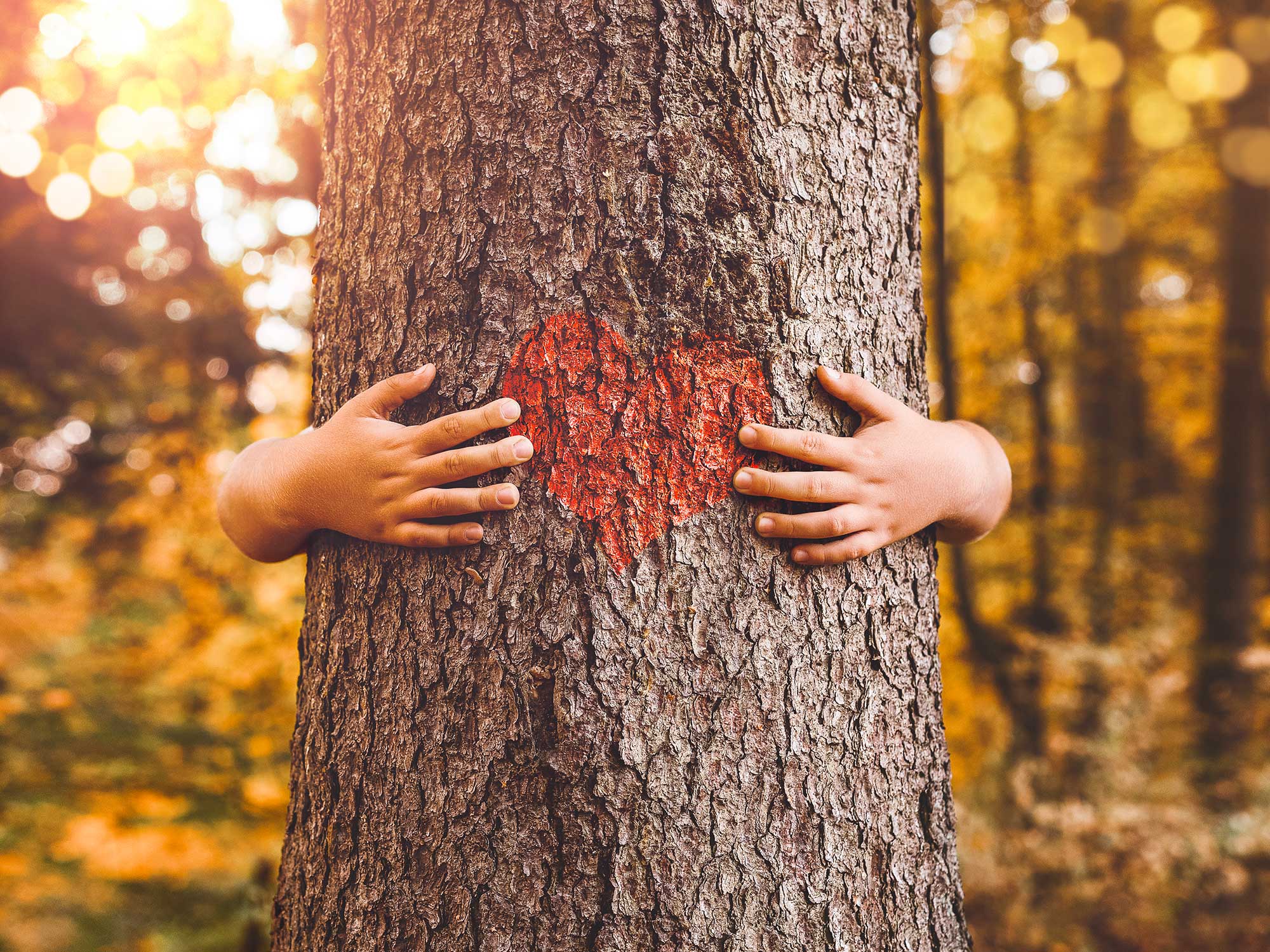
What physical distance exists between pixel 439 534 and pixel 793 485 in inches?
21.7

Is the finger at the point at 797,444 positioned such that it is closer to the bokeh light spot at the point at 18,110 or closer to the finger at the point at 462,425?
the finger at the point at 462,425

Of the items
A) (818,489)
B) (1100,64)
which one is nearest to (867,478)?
(818,489)

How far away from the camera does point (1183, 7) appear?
784 centimetres

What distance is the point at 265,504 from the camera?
4.45 feet

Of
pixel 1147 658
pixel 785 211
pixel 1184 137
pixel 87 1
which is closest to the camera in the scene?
pixel 785 211

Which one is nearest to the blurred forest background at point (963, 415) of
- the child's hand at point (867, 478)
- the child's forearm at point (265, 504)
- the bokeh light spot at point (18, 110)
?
the bokeh light spot at point (18, 110)

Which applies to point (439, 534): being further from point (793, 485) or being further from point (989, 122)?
point (989, 122)

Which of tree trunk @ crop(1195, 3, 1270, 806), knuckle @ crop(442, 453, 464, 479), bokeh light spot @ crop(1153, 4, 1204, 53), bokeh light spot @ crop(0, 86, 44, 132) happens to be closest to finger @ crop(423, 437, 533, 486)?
knuckle @ crop(442, 453, 464, 479)

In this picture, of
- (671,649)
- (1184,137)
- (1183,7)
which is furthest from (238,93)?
(1184,137)

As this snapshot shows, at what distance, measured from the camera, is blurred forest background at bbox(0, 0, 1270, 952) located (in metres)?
4.12

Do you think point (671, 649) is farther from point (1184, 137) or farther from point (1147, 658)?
Result: point (1184, 137)

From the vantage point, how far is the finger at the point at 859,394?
1.23 meters

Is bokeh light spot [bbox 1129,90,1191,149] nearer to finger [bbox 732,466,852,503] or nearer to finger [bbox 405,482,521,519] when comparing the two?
finger [bbox 732,466,852,503]

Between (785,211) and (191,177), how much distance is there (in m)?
4.22
